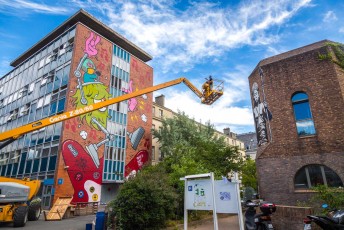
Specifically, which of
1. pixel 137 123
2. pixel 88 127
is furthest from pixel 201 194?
pixel 137 123

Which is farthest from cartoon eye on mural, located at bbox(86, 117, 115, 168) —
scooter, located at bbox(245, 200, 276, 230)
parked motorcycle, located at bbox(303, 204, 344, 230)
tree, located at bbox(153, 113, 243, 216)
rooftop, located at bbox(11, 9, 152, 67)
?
parked motorcycle, located at bbox(303, 204, 344, 230)

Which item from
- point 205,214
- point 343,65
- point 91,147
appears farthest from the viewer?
point 91,147

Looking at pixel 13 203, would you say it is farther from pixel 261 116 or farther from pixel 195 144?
pixel 195 144

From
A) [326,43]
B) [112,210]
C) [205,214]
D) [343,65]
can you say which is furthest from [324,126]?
[112,210]

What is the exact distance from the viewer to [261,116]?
53.1ft

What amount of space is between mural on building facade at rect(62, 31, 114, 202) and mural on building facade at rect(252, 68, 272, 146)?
17457 mm

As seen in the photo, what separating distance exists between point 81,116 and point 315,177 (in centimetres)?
2204

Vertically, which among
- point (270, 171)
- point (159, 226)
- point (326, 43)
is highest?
point (326, 43)

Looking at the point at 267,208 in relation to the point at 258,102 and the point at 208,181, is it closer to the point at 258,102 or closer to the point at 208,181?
the point at 208,181

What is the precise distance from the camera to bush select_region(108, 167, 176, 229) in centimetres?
984

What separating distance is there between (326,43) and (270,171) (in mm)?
8406

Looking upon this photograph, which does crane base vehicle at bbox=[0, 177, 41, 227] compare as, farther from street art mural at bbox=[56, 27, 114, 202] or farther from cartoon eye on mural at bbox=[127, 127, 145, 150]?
cartoon eye on mural at bbox=[127, 127, 145, 150]

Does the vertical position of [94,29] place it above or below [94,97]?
above

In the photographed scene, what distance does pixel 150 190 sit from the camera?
10289 millimetres
